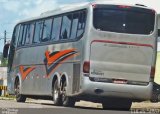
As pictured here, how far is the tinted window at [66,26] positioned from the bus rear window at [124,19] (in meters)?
1.75

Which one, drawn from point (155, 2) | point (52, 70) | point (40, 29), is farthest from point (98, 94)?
point (155, 2)

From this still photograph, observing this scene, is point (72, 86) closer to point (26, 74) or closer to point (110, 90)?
point (110, 90)

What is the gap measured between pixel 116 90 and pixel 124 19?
2520 millimetres

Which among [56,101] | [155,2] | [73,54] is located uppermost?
[155,2]

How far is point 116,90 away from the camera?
71.2 feet

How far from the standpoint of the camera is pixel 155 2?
39.3 meters

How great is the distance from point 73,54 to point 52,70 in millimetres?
2416

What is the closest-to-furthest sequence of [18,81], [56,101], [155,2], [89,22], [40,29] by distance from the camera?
[89,22]
[56,101]
[40,29]
[18,81]
[155,2]

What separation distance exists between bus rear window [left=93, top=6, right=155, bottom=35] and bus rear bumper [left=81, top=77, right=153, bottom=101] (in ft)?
6.26

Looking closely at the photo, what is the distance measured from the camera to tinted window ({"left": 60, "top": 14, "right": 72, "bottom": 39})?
23.2 metres

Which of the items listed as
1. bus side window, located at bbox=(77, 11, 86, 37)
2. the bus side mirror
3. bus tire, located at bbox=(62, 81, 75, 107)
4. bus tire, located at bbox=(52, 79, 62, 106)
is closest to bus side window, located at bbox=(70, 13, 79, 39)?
bus side window, located at bbox=(77, 11, 86, 37)

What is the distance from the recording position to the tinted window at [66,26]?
23195mm

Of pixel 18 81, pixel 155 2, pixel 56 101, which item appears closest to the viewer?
pixel 56 101

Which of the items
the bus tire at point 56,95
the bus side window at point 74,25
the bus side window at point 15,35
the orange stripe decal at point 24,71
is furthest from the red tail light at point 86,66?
the bus side window at point 15,35
